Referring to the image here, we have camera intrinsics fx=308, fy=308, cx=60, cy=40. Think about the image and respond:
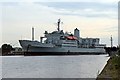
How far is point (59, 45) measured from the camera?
116 metres

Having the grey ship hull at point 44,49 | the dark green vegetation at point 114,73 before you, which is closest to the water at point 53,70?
the dark green vegetation at point 114,73

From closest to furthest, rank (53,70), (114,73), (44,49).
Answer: (114,73) < (53,70) < (44,49)

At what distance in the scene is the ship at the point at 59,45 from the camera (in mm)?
114062

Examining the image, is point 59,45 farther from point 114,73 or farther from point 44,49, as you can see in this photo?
point 114,73

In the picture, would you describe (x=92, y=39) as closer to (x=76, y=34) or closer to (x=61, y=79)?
(x=76, y=34)

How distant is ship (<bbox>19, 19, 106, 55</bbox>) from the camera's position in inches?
4491

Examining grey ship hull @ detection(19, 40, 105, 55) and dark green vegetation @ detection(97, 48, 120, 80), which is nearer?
dark green vegetation @ detection(97, 48, 120, 80)

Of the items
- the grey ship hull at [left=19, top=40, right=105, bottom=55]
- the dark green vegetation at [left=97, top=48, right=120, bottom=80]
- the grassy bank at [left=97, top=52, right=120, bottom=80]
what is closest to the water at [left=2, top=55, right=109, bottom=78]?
the dark green vegetation at [left=97, top=48, right=120, bottom=80]

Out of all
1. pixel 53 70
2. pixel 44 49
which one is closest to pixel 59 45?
pixel 44 49

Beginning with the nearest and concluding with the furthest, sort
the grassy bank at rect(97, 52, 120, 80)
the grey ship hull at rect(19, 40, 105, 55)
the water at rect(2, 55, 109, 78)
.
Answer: the grassy bank at rect(97, 52, 120, 80) < the water at rect(2, 55, 109, 78) < the grey ship hull at rect(19, 40, 105, 55)

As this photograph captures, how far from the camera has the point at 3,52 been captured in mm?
137500

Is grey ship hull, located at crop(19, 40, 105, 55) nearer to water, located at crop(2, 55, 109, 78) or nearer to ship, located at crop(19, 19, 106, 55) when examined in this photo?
ship, located at crop(19, 19, 106, 55)

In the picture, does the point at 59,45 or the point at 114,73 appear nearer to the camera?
the point at 114,73

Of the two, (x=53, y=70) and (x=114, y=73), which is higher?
(x=114, y=73)
